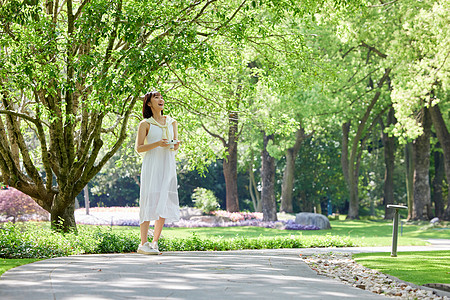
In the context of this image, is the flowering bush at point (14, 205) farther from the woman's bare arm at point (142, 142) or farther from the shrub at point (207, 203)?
the woman's bare arm at point (142, 142)

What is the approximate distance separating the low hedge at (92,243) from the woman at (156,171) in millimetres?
1563

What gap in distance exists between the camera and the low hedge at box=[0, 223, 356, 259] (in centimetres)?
838

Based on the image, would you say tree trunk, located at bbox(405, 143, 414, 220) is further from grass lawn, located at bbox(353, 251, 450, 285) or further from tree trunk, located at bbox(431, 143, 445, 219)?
grass lawn, located at bbox(353, 251, 450, 285)

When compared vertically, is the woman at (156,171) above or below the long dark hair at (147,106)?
below

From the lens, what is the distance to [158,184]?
310 inches

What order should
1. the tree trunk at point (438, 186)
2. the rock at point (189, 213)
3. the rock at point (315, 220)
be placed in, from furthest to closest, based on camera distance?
the tree trunk at point (438, 186) → the rock at point (189, 213) → the rock at point (315, 220)

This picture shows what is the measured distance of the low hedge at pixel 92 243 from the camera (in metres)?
8.38

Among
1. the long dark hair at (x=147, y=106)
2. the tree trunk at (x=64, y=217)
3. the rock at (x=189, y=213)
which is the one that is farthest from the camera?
the rock at (x=189, y=213)

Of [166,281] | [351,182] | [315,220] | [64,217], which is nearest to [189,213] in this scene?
[315,220]

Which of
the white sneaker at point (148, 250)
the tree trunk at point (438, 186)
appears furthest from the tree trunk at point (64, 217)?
the tree trunk at point (438, 186)

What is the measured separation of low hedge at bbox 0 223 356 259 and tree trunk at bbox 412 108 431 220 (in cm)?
1623

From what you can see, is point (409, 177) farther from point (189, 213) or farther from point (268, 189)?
point (189, 213)

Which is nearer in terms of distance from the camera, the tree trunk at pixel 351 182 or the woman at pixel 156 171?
the woman at pixel 156 171

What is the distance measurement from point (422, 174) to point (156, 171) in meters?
22.2
